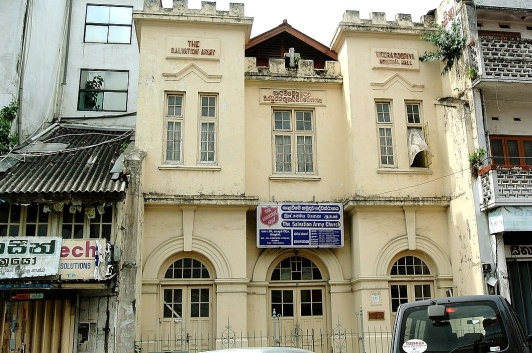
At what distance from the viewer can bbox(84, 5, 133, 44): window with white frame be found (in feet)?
64.5

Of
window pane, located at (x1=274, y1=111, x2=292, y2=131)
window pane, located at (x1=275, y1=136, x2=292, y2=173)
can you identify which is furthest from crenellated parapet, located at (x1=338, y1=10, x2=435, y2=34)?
window pane, located at (x1=275, y1=136, x2=292, y2=173)

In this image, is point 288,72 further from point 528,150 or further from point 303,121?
point 528,150

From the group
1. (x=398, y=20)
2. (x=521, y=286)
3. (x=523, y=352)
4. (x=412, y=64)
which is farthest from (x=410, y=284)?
(x=523, y=352)

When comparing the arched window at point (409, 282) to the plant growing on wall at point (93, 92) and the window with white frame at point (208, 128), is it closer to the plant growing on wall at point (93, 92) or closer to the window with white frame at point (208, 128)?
the window with white frame at point (208, 128)

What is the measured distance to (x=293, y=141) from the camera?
1562cm

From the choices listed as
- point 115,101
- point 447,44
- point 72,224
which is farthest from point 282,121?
point 115,101

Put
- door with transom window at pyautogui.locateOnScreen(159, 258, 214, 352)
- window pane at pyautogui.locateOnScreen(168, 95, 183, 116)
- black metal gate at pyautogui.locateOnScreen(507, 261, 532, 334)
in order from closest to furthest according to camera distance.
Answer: door with transom window at pyautogui.locateOnScreen(159, 258, 214, 352)
black metal gate at pyautogui.locateOnScreen(507, 261, 532, 334)
window pane at pyautogui.locateOnScreen(168, 95, 183, 116)

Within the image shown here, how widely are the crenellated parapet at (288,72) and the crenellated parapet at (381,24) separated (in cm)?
135

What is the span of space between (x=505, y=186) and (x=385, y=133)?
11.4 feet

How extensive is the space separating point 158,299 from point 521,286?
919 cm

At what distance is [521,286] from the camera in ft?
46.4

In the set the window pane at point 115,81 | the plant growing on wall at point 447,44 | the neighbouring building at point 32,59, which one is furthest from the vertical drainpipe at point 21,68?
the plant growing on wall at point 447,44

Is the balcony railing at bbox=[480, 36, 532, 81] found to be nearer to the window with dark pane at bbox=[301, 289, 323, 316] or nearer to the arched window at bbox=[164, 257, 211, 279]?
the window with dark pane at bbox=[301, 289, 323, 316]

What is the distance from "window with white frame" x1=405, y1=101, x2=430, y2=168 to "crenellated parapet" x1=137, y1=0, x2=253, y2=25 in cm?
517
